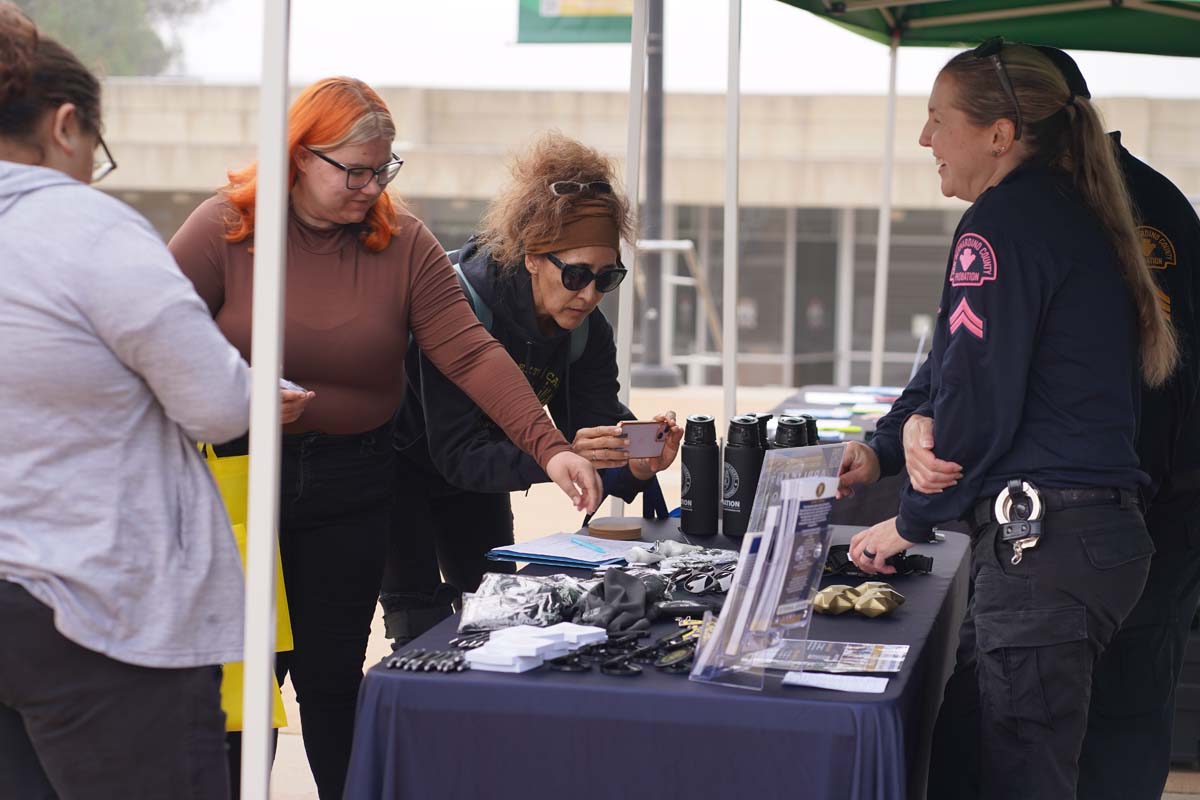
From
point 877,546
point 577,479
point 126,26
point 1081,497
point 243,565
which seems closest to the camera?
point 1081,497

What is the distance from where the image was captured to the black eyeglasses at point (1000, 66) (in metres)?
2.06

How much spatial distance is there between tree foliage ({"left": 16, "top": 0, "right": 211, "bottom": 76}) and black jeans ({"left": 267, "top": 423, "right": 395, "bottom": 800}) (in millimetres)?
25163

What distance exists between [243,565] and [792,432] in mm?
1192

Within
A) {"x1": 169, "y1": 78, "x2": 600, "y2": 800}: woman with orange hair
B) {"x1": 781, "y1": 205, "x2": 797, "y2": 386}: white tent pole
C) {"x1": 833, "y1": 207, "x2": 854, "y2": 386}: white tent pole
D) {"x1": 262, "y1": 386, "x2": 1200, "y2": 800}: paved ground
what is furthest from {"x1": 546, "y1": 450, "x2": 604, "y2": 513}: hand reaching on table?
{"x1": 781, "y1": 205, "x2": 797, "y2": 386}: white tent pole

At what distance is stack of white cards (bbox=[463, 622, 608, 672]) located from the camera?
1796 mm

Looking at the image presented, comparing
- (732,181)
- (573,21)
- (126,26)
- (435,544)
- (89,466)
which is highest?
(126,26)

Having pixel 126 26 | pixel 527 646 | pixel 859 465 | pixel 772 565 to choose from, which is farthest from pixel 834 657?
pixel 126 26

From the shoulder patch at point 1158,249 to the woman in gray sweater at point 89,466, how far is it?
1681 mm

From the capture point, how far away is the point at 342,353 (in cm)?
238

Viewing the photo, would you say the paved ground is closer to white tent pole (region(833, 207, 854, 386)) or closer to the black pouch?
the black pouch

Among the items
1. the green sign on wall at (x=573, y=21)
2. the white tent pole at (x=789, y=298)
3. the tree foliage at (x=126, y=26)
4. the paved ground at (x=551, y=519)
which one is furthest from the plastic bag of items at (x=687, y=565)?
the tree foliage at (x=126, y=26)

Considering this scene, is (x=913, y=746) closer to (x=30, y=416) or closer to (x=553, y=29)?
(x=30, y=416)

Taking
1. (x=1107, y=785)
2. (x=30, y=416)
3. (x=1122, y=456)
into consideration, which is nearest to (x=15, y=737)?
→ (x=30, y=416)

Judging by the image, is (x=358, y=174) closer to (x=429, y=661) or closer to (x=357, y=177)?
(x=357, y=177)
